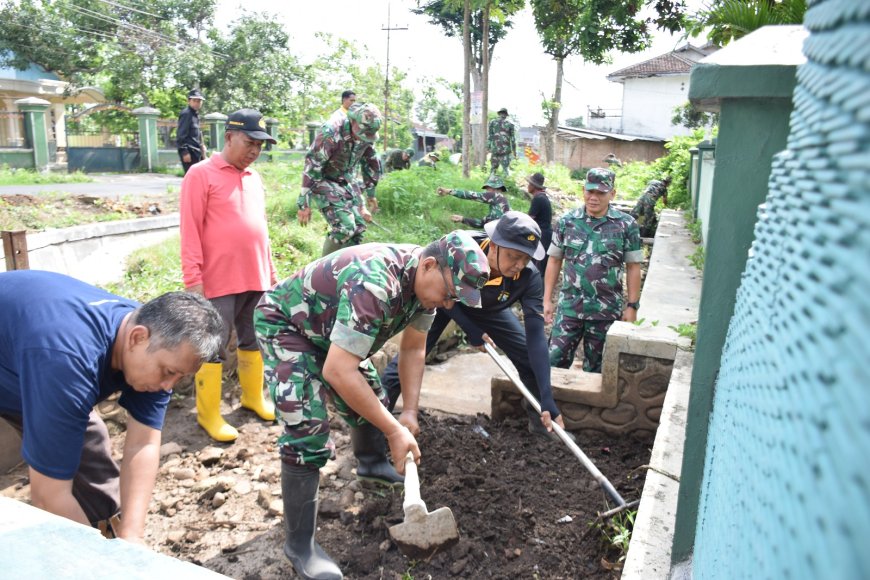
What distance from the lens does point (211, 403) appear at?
402 centimetres

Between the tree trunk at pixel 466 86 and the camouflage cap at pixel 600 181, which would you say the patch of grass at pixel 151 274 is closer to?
the camouflage cap at pixel 600 181

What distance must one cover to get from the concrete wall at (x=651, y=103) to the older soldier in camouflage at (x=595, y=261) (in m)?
37.3

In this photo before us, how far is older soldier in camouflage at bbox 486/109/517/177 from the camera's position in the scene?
58.6 feet

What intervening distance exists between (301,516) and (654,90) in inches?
1690

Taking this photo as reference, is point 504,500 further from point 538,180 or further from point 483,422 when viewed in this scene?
point 538,180

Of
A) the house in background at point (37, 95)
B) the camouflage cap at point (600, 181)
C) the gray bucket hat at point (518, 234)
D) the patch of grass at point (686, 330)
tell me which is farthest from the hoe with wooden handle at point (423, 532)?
the house in background at point (37, 95)

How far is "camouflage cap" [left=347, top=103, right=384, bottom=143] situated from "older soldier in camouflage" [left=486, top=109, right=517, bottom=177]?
12.4 m

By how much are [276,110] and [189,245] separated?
2573cm

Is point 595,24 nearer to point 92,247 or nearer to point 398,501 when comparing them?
point 92,247

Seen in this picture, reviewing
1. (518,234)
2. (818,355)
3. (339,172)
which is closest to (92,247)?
(339,172)

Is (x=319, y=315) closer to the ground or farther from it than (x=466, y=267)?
closer to the ground

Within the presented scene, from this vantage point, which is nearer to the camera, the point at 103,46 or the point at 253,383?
the point at 253,383

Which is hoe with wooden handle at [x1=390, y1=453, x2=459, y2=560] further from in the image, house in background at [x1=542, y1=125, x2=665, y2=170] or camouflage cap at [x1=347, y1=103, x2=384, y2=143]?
house in background at [x1=542, y1=125, x2=665, y2=170]

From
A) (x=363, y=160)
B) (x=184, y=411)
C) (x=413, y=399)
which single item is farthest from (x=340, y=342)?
(x=363, y=160)
